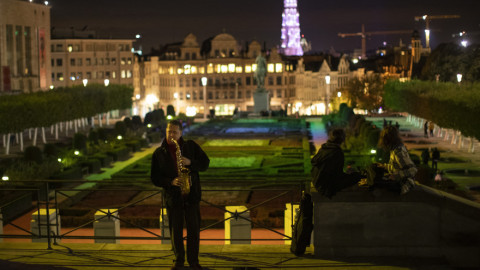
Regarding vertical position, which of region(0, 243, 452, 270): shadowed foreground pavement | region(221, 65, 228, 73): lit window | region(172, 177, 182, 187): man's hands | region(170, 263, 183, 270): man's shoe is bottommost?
region(0, 243, 452, 270): shadowed foreground pavement

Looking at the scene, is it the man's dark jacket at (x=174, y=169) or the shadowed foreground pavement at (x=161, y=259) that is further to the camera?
the shadowed foreground pavement at (x=161, y=259)

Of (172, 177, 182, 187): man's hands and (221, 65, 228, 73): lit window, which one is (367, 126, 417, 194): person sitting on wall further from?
(221, 65, 228, 73): lit window

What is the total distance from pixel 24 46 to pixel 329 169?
119 m

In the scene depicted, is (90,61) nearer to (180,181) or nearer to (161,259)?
(161,259)

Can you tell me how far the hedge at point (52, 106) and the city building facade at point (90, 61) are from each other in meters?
53.3

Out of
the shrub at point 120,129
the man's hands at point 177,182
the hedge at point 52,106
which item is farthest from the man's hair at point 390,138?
the shrub at point 120,129

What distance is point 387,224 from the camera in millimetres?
12203

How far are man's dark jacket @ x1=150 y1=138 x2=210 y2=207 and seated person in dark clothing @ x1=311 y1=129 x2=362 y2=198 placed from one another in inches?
72.9

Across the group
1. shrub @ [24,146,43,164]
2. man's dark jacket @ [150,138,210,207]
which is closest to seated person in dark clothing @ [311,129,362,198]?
man's dark jacket @ [150,138,210,207]

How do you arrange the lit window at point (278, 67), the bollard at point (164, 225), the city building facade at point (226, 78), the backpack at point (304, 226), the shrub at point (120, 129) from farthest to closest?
the lit window at point (278, 67) → the city building facade at point (226, 78) → the shrub at point (120, 129) → the bollard at point (164, 225) → the backpack at point (304, 226)

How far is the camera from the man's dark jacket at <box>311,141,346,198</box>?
11969mm

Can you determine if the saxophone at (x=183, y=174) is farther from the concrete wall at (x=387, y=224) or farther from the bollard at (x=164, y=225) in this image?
the concrete wall at (x=387, y=224)

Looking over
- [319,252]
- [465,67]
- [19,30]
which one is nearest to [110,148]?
[319,252]

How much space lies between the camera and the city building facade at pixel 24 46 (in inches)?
4609
